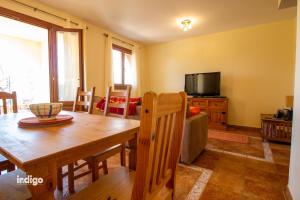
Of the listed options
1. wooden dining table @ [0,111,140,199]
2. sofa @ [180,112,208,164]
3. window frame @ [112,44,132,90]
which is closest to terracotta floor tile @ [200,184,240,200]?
sofa @ [180,112,208,164]

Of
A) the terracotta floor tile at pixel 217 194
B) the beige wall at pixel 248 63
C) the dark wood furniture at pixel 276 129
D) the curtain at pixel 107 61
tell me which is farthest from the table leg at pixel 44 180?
the beige wall at pixel 248 63

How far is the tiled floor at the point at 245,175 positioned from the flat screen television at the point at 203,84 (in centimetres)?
176

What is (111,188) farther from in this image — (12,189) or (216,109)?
(216,109)

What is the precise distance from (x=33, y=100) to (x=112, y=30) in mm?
3484

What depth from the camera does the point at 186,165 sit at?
2047mm

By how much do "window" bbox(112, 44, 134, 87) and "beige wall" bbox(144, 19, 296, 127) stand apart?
1386 millimetres

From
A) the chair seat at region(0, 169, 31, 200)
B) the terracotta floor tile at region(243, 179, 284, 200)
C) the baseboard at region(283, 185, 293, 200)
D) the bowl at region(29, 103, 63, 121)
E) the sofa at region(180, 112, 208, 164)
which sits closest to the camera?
the chair seat at region(0, 169, 31, 200)

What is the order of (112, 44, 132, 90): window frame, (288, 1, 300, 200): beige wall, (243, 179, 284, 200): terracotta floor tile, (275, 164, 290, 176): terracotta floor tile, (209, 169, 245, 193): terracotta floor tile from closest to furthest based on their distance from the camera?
(288, 1, 300, 200): beige wall → (243, 179, 284, 200): terracotta floor tile → (209, 169, 245, 193): terracotta floor tile → (275, 164, 290, 176): terracotta floor tile → (112, 44, 132, 90): window frame

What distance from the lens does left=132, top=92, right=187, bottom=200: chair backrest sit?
551mm

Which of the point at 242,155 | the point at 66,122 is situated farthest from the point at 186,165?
the point at 66,122

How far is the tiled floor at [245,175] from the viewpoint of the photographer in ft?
4.87

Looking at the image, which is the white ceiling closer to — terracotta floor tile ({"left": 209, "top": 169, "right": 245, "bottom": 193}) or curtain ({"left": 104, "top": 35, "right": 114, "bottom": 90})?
curtain ({"left": 104, "top": 35, "right": 114, "bottom": 90})

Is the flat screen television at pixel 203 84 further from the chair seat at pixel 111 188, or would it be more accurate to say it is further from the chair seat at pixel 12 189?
the chair seat at pixel 12 189

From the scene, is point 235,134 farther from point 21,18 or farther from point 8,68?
point 8,68
